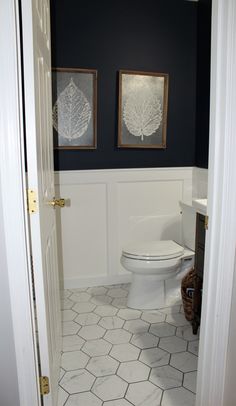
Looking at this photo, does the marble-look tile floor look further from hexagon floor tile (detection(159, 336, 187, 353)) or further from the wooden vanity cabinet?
the wooden vanity cabinet

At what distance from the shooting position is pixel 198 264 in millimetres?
2180

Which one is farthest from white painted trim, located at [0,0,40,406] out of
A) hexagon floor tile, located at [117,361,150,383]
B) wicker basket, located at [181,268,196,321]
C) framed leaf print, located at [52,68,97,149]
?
framed leaf print, located at [52,68,97,149]

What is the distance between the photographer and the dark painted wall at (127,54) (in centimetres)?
273

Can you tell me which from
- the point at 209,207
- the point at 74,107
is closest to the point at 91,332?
the point at 209,207

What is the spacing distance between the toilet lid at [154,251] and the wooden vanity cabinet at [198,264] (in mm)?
383

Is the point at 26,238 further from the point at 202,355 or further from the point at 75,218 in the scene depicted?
the point at 75,218

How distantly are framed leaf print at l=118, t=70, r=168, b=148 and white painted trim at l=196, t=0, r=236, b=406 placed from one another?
5.34 ft

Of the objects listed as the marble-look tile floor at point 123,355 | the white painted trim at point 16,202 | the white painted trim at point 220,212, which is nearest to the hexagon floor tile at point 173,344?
the marble-look tile floor at point 123,355

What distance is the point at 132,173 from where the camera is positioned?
3.03 metres

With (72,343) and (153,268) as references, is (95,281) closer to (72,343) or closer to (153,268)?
(153,268)

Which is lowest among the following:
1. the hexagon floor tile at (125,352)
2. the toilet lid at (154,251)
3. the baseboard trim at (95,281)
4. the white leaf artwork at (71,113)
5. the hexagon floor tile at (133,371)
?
the hexagon floor tile at (133,371)

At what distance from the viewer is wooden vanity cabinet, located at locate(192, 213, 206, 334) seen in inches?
82.0

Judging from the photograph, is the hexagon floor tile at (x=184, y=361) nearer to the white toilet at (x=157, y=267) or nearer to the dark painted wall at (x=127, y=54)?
the white toilet at (x=157, y=267)

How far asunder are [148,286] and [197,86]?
182cm
